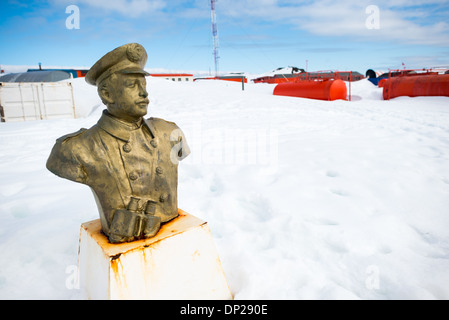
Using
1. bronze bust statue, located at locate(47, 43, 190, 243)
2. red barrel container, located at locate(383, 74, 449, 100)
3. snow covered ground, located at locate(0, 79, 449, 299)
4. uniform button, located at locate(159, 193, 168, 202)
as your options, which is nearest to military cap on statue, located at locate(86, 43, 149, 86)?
bronze bust statue, located at locate(47, 43, 190, 243)

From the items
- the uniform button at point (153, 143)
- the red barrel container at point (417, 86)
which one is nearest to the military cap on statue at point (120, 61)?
the uniform button at point (153, 143)

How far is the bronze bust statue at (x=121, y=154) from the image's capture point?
5.28 feet

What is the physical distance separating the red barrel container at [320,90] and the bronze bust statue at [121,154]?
10.0 m

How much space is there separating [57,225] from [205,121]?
434 cm

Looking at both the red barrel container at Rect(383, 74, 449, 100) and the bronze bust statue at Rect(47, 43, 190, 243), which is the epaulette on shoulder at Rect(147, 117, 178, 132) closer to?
the bronze bust statue at Rect(47, 43, 190, 243)

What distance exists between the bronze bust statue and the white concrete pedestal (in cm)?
9

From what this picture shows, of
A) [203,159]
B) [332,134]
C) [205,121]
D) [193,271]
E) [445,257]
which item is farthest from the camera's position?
[205,121]

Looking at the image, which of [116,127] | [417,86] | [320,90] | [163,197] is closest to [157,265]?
[163,197]

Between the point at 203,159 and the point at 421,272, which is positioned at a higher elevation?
the point at 203,159

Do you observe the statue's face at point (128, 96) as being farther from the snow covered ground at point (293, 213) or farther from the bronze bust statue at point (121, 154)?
the snow covered ground at point (293, 213)

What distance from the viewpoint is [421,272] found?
1.96 m

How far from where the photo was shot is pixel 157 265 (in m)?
1.67
